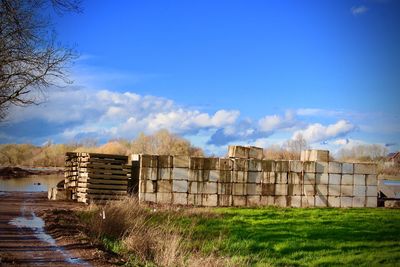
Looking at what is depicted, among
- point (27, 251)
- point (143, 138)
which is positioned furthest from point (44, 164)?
point (27, 251)

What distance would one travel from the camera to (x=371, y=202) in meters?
27.7

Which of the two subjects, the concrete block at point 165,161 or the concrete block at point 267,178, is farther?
the concrete block at point 267,178

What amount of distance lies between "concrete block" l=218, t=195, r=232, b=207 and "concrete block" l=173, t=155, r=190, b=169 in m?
2.37

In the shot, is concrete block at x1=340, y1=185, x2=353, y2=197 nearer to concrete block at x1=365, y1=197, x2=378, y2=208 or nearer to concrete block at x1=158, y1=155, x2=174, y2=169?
concrete block at x1=365, y1=197, x2=378, y2=208

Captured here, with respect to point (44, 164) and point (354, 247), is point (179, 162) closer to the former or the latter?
point (354, 247)

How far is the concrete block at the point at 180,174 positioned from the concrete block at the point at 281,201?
4898mm

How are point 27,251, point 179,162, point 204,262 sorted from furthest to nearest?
point 179,162, point 27,251, point 204,262

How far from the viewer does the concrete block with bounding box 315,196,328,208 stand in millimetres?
26500

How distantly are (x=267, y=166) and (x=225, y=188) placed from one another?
98.9 inches

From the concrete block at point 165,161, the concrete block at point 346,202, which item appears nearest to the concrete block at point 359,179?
the concrete block at point 346,202

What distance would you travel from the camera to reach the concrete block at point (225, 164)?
2506cm

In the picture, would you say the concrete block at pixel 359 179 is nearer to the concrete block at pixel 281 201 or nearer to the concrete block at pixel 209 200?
the concrete block at pixel 281 201

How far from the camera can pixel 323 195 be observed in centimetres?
2662

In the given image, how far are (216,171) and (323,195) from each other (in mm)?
6074
